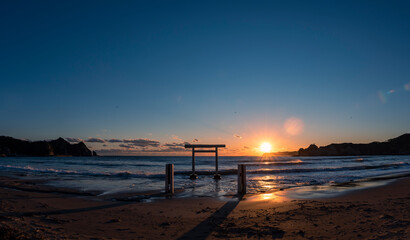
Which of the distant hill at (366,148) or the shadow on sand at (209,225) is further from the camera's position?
the distant hill at (366,148)

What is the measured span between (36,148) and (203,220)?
136 m

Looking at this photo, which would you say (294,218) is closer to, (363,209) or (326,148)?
(363,209)

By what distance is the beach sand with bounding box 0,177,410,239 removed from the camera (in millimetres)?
5266

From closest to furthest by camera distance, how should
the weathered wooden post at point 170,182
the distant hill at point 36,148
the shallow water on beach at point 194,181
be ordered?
the weathered wooden post at point 170,182, the shallow water on beach at point 194,181, the distant hill at point 36,148

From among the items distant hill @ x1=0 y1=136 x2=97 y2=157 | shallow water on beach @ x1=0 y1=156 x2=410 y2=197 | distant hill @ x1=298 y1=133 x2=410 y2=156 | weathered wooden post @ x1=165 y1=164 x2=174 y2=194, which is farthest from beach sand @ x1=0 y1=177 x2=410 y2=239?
distant hill @ x1=298 y1=133 x2=410 y2=156

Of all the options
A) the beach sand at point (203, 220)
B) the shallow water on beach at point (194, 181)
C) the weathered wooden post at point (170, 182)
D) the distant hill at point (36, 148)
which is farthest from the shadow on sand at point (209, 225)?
the distant hill at point (36, 148)

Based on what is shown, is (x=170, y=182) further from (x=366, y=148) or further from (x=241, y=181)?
(x=366, y=148)

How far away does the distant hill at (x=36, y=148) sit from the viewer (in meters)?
117

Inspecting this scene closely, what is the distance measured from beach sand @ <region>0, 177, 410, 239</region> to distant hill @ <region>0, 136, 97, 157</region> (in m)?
128

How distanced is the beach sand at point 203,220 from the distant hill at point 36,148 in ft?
421

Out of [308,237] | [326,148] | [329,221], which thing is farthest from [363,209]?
Result: [326,148]

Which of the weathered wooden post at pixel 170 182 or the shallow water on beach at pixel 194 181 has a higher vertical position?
the weathered wooden post at pixel 170 182

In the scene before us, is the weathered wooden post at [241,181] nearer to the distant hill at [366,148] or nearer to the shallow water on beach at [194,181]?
the shallow water on beach at [194,181]

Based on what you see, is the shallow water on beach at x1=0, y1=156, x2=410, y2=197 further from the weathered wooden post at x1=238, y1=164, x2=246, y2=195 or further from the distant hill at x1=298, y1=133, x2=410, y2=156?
the distant hill at x1=298, y1=133, x2=410, y2=156
